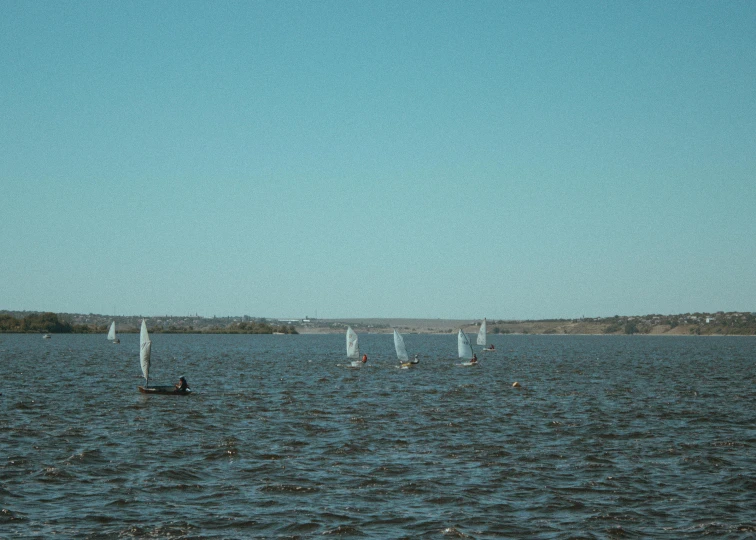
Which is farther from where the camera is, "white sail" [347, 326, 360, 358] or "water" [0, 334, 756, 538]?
"white sail" [347, 326, 360, 358]

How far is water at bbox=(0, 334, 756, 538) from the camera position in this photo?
2234 centimetres

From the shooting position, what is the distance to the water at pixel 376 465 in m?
22.3

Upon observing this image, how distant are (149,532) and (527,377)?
62.6 metres

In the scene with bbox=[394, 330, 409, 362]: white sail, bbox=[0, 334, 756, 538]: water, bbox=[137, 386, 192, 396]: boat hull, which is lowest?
bbox=[0, 334, 756, 538]: water

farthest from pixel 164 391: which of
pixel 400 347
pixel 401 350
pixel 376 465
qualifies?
pixel 401 350

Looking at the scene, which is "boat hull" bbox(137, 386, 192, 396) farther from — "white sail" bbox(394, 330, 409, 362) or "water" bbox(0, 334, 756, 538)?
"white sail" bbox(394, 330, 409, 362)

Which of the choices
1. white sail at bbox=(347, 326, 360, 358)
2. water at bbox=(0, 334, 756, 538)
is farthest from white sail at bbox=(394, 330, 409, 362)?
water at bbox=(0, 334, 756, 538)

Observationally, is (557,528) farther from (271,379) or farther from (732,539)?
(271,379)

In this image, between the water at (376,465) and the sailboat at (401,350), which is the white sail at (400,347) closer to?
the sailboat at (401,350)

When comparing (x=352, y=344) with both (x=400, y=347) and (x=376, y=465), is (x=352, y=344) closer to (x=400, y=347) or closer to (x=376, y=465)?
(x=400, y=347)

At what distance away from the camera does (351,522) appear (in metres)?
22.3

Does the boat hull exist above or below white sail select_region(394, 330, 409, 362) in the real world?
below

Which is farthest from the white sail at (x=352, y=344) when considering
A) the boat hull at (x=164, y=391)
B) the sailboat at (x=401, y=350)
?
the boat hull at (x=164, y=391)

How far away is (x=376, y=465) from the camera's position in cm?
2994
